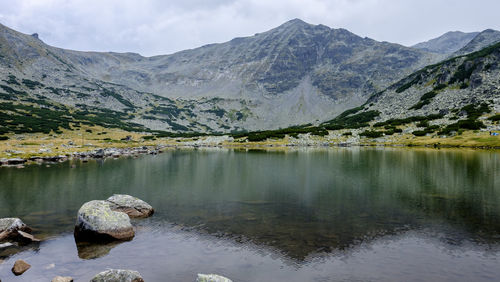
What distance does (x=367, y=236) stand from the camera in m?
17.0

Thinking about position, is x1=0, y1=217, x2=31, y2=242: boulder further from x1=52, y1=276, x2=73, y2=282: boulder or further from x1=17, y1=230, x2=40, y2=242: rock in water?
x1=52, y1=276, x2=73, y2=282: boulder

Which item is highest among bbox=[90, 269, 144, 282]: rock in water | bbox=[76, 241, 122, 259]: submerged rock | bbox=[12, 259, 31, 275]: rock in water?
bbox=[90, 269, 144, 282]: rock in water

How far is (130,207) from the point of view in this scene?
22.7 meters

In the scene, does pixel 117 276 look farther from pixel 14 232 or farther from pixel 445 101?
pixel 445 101

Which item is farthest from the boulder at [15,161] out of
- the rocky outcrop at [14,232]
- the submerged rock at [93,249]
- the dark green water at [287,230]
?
the submerged rock at [93,249]

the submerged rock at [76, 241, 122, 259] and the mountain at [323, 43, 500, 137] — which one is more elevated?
the mountain at [323, 43, 500, 137]

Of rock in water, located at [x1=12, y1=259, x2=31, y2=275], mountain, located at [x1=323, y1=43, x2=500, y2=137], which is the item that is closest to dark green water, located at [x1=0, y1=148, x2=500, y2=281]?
rock in water, located at [x1=12, y1=259, x2=31, y2=275]

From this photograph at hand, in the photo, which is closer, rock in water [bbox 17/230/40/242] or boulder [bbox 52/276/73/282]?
boulder [bbox 52/276/73/282]

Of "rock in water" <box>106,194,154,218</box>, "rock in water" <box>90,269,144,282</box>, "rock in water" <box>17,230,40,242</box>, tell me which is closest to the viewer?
"rock in water" <box>90,269,144,282</box>

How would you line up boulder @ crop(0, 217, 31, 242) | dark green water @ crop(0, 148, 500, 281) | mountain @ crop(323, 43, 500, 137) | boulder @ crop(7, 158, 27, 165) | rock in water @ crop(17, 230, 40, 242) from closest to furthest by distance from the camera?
dark green water @ crop(0, 148, 500, 281) < rock in water @ crop(17, 230, 40, 242) < boulder @ crop(0, 217, 31, 242) < boulder @ crop(7, 158, 27, 165) < mountain @ crop(323, 43, 500, 137)

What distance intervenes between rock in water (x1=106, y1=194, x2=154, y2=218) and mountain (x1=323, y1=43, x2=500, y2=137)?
102705 millimetres

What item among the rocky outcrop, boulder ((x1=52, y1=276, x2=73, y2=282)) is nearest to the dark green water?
boulder ((x1=52, y1=276, x2=73, y2=282))

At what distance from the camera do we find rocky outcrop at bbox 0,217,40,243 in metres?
17.3

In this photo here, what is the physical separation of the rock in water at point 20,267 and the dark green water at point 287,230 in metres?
0.27
